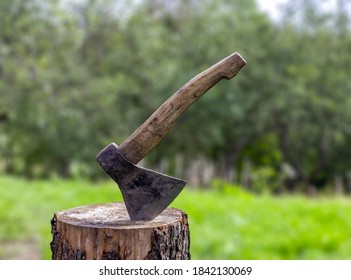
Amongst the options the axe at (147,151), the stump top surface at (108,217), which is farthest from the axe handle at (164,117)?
the stump top surface at (108,217)

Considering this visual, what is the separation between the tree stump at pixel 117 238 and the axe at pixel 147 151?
11 cm

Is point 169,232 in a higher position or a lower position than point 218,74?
lower

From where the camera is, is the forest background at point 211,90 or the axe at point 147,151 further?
the forest background at point 211,90

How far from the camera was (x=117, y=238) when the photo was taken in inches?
103

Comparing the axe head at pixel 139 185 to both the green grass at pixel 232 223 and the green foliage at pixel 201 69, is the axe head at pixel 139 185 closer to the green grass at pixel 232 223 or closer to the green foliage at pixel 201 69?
the green grass at pixel 232 223

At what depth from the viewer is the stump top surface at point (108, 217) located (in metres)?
2.70

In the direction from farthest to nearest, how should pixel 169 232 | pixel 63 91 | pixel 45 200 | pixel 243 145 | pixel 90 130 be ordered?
pixel 243 145 → pixel 90 130 → pixel 63 91 → pixel 45 200 → pixel 169 232

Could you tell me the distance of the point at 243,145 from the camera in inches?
1049

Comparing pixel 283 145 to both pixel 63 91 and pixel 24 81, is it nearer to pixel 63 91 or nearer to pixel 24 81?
pixel 63 91

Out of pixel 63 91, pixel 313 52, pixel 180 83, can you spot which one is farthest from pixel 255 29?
pixel 63 91

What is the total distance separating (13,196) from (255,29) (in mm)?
15483

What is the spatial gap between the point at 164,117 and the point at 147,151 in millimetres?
212

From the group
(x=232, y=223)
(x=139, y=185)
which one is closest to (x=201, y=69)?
(x=232, y=223)

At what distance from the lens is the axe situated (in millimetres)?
2799
